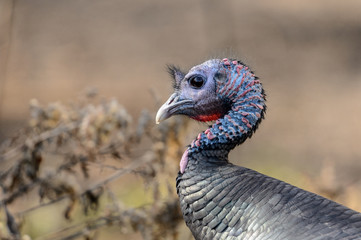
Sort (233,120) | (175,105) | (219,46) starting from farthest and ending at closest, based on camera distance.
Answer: (219,46) < (175,105) < (233,120)

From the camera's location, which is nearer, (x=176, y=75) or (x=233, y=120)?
(x=233, y=120)

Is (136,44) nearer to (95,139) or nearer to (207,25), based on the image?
(207,25)

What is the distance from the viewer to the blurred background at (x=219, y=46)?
8125mm

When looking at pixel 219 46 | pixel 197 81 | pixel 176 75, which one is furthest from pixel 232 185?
pixel 219 46

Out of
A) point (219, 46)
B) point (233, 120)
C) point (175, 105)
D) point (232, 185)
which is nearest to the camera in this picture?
point (232, 185)

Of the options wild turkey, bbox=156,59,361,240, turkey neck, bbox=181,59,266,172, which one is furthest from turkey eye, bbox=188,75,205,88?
turkey neck, bbox=181,59,266,172

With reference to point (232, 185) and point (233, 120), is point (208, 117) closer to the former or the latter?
point (233, 120)

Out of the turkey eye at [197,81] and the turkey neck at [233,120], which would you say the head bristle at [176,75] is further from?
the turkey neck at [233,120]

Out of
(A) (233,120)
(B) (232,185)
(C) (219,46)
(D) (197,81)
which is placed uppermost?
(C) (219,46)

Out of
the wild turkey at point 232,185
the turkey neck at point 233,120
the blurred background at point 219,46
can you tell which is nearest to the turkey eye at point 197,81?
the wild turkey at point 232,185

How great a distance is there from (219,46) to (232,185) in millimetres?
4428

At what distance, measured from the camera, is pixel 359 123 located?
27.0 feet

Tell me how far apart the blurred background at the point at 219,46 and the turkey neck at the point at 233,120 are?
163 inches

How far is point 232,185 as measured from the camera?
138 inches
